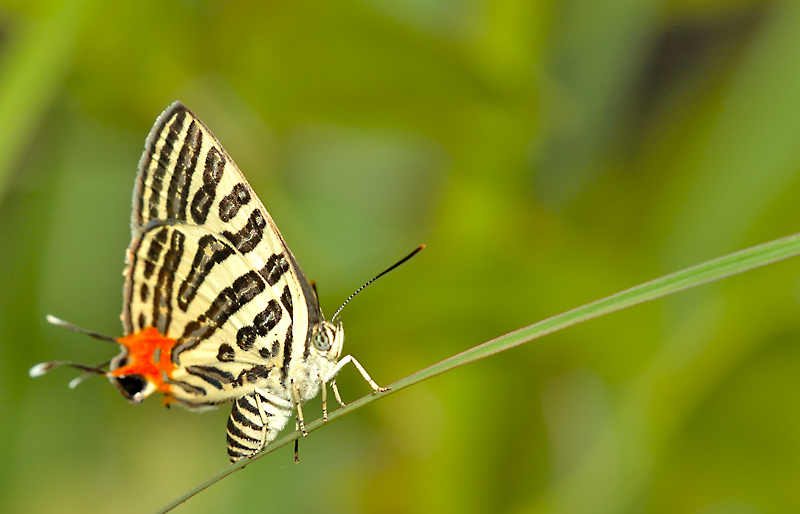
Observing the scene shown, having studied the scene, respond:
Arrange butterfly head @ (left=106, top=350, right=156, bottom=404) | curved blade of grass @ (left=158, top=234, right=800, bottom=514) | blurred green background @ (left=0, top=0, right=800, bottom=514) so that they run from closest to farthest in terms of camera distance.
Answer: curved blade of grass @ (left=158, top=234, right=800, bottom=514)
butterfly head @ (left=106, top=350, right=156, bottom=404)
blurred green background @ (left=0, top=0, right=800, bottom=514)

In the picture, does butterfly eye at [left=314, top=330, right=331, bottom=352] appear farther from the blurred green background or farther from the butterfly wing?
the blurred green background

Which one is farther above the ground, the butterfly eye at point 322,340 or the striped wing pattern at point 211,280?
the striped wing pattern at point 211,280

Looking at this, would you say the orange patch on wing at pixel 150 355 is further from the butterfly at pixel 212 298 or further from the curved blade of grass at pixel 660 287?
the curved blade of grass at pixel 660 287

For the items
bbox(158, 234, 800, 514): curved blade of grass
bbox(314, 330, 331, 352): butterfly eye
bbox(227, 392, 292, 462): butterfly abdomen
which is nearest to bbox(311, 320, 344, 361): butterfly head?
bbox(314, 330, 331, 352): butterfly eye

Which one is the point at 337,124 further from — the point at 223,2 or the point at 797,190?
the point at 797,190

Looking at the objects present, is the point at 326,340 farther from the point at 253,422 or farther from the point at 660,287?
the point at 660,287

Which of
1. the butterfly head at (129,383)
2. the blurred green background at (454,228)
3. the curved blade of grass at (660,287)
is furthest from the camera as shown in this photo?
the blurred green background at (454,228)

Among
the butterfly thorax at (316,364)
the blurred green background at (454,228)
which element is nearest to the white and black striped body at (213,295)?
the butterfly thorax at (316,364)

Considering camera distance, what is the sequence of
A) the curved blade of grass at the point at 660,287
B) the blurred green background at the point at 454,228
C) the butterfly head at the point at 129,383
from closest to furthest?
the curved blade of grass at the point at 660,287
the butterfly head at the point at 129,383
the blurred green background at the point at 454,228

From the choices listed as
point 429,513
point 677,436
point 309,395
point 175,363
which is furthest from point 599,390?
point 175,363
